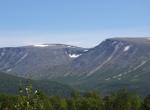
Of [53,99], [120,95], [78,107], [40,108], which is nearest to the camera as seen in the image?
[40,108]

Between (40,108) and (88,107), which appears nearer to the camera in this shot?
(40,108)

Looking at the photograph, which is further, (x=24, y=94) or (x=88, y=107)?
(x=88, y=107)

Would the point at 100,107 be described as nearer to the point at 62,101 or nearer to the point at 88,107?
the point at 88,107

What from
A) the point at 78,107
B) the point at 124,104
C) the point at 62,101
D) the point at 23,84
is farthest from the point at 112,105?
the point at 23,84

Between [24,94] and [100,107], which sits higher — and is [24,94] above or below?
above

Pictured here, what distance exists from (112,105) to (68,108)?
75.6ft

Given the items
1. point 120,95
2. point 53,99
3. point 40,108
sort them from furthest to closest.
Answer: point 53,99 < point 120,95 < point 40,108

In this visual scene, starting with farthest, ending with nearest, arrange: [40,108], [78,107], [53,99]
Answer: [53,99]
[78,107]
[40,108]

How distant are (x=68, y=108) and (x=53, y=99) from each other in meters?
16.3

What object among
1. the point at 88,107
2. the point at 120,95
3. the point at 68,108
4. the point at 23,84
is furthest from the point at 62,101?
the point at 23,84

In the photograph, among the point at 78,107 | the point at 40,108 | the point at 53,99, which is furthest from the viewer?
the point at 53,99

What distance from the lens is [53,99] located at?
19825cm

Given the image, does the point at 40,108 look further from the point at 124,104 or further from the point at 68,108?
the point at 68,108

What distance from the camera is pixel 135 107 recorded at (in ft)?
556
